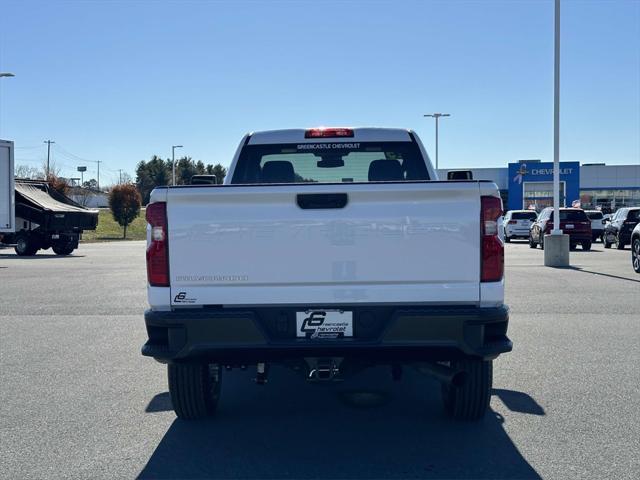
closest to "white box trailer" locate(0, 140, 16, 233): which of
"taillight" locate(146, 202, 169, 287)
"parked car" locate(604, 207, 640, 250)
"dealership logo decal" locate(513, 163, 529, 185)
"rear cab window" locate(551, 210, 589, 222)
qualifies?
"rear cab window" locate(551, 210, 589, 222)

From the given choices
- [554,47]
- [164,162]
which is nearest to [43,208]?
[554,47]

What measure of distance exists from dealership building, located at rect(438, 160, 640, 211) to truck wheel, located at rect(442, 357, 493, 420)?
53.8 metres

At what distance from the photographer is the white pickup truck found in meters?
4.36

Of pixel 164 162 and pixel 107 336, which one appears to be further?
pixel 164 162

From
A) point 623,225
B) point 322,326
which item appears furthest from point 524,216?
point 322,326

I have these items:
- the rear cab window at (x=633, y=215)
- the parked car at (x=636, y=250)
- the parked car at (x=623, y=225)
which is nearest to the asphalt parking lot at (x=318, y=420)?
the parked car at (x=636, y=250)

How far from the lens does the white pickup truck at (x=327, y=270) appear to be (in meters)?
4.36

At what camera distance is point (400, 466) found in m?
4.40

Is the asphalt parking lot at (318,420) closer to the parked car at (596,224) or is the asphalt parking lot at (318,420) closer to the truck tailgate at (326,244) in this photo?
the truck tailgate at (326,244)

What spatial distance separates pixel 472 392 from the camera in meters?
5.14

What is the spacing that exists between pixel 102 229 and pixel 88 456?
5140 cm

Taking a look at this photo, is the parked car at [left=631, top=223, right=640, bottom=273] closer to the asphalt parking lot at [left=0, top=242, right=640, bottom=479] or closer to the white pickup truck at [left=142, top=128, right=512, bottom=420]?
the asphalt parking lot at [left=0, top=242, right=640, bottom=479]

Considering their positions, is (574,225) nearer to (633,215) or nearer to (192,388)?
(633,215)

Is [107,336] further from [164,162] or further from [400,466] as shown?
[164,162]
